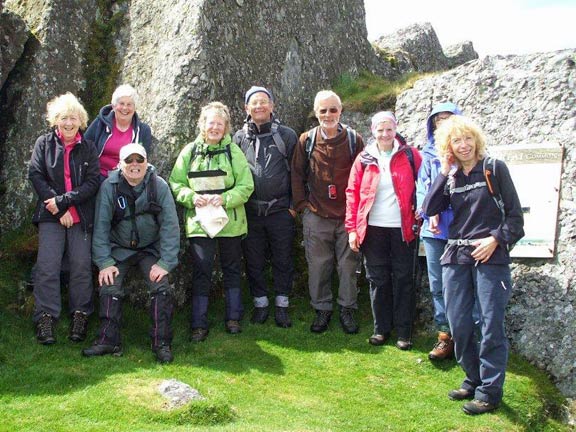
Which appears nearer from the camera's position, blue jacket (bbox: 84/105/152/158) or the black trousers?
the black trousers

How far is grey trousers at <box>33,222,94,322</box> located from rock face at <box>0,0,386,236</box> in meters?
2.00

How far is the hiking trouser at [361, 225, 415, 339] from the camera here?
911cm

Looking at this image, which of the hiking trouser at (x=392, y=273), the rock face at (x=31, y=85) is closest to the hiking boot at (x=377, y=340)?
the hiking trouser at (x=392, y=273)

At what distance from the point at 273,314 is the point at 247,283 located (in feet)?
3.13

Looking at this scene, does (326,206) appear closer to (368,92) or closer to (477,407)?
(477,407)

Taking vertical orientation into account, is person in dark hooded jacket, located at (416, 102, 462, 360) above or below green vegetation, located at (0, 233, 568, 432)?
above

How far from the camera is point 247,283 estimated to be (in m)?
11.0

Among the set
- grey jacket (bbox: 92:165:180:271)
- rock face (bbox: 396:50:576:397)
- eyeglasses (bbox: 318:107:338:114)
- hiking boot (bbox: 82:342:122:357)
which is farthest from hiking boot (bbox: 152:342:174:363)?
rock face (bbox: 396:50:576:397)

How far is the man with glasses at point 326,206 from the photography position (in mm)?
9711

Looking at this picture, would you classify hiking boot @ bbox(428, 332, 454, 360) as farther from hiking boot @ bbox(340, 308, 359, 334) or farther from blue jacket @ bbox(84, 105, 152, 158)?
blue jacket @ bbox(84, 105, 152, 158)

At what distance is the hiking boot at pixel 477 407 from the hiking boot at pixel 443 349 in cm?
120

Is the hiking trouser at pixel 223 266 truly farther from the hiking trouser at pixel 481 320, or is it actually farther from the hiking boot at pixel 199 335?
the hiking trouser at pixel 481 320

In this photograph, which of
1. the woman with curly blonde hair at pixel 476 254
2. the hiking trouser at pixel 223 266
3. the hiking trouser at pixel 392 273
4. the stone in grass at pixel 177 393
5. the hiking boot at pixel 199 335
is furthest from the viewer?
the hiking trouser at pixel 223 266

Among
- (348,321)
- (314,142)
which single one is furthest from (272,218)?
(348,321)
